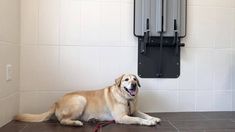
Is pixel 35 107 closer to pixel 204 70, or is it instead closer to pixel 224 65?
pixel 204 70

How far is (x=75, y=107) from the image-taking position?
4.84 ft

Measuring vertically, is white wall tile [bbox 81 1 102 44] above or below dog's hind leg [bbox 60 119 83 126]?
above

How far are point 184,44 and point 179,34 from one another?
0.24ft

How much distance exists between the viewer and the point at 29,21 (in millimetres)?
1624

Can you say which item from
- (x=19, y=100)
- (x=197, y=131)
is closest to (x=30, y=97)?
(x=19, y=100)

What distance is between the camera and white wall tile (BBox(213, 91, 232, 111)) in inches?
70.8

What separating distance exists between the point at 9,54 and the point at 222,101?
1.41 m

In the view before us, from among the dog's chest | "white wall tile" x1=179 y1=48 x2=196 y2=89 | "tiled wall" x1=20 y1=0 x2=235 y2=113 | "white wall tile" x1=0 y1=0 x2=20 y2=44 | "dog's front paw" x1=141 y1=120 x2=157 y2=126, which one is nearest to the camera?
"white wall tile" x1=0 y1=0 x2=20 y2=44

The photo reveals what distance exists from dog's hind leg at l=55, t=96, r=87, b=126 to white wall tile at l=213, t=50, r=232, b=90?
0.94 meters

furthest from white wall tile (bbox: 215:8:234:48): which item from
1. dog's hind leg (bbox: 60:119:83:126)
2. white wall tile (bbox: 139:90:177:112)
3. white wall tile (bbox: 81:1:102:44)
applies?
dog's hind leg (bbox: 60:119:83:126)

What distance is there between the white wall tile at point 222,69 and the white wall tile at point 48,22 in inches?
42.4

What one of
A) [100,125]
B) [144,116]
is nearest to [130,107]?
[144,116]

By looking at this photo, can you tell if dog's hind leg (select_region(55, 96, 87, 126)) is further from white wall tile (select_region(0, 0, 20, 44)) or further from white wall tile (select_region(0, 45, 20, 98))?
white wall tile (select_region(0, 0, 20, 44))

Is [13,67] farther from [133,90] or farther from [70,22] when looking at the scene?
[133,90]
